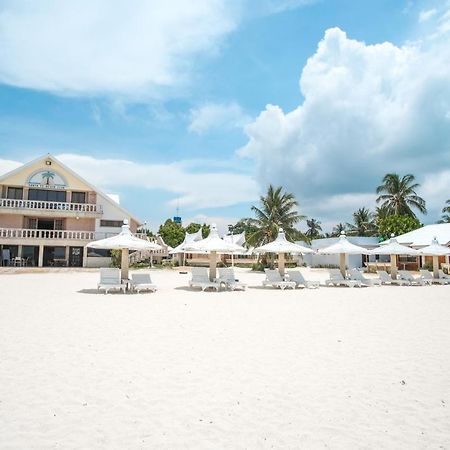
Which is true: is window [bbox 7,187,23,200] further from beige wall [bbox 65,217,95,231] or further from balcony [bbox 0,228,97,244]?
beige wall [bbox 65,217,95,231]

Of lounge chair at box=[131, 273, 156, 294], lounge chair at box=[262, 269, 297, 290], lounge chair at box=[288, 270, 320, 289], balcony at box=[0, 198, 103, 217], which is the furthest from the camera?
balcony at box=[0, 198, 103, 217]

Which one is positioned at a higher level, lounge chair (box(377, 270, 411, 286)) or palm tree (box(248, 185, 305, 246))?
A: palm tree (box(248, 185, 305, 246))

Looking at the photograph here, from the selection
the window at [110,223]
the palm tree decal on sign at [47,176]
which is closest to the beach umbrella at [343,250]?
the window at [110,223]

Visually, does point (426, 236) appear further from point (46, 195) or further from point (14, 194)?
point (14, 194)

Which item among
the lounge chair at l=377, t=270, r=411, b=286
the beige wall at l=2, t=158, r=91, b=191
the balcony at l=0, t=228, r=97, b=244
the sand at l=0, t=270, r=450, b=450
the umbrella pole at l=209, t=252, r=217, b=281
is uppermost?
the beige wall at l=2, t=158, r=91, b=191

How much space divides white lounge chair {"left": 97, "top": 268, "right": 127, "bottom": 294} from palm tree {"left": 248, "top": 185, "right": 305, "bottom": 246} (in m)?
20.1

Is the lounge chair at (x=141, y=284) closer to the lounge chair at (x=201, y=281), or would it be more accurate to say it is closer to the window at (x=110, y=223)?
the lounge chair at (x=201, y=281)

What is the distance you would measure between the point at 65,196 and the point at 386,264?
28.0 m

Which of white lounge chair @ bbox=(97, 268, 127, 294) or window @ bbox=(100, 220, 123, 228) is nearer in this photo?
white lounge chair @ bbox=(97, 268, 127, 294)

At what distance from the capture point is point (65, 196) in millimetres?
31438

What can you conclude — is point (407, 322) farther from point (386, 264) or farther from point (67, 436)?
point (386, 264)

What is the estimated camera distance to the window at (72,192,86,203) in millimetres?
31688

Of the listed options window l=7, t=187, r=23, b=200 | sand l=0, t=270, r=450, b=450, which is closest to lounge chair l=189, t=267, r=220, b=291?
sand l=0, t=270, r=450, b=450

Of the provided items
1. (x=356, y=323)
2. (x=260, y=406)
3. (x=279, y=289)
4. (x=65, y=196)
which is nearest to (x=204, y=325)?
(x=356, y=323)
